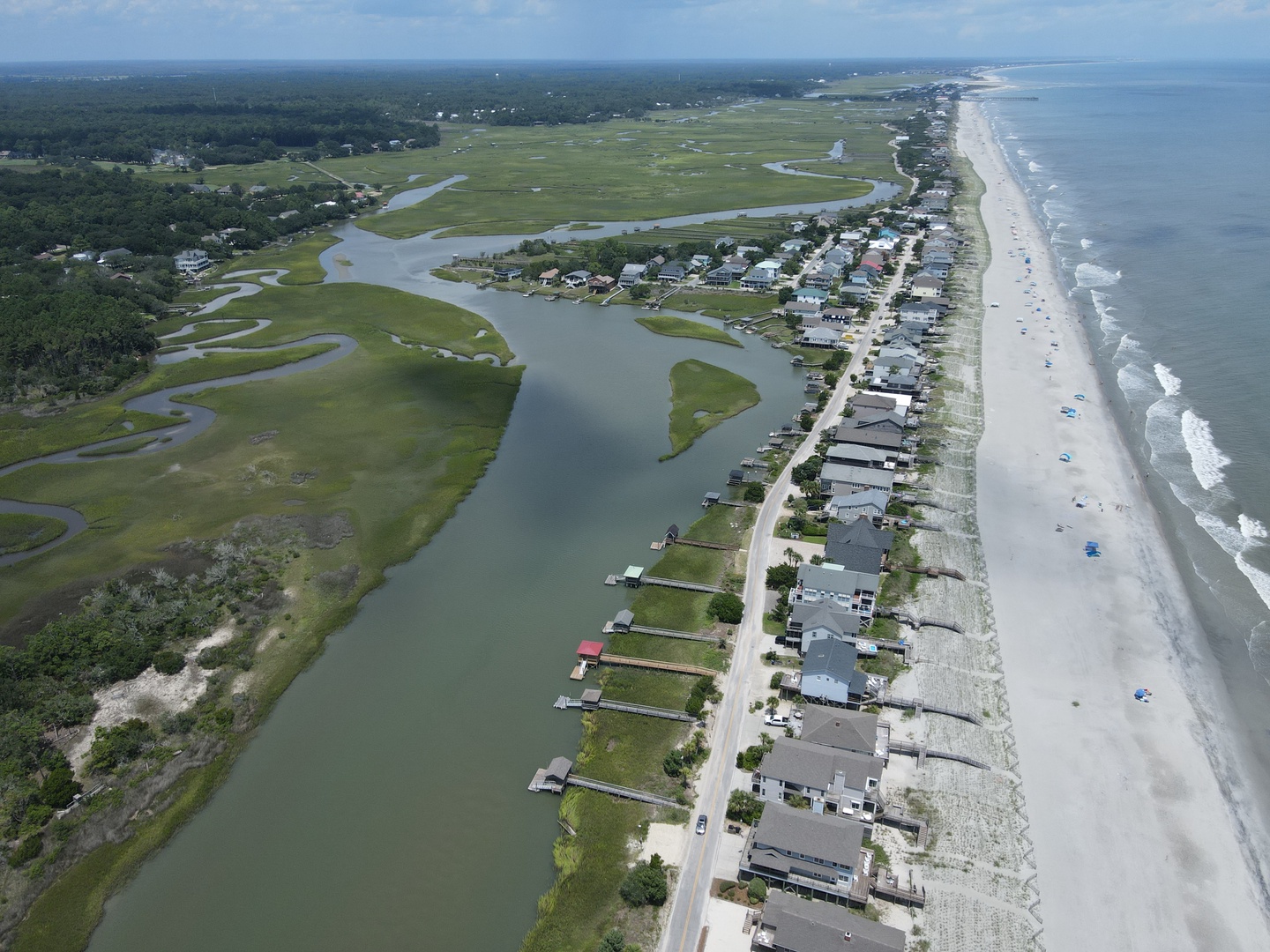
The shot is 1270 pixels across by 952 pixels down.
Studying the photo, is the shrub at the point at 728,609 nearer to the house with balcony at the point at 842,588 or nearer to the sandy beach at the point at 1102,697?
the house with balcony at the point at 842,588

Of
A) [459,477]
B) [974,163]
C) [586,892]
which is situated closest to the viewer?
[586,892]

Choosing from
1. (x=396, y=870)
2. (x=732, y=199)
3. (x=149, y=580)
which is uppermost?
(x=732, y=199)

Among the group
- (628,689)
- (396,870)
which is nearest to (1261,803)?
(628,689)

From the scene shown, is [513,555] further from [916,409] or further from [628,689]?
[916,409]

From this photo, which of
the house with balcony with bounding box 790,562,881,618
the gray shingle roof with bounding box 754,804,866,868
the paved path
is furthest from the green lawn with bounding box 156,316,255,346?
the gray shingle roof with bounding box 754,804,866,868

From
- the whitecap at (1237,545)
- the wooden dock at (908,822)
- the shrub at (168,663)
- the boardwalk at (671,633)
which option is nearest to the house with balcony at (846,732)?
the wooden dock at (908,822)

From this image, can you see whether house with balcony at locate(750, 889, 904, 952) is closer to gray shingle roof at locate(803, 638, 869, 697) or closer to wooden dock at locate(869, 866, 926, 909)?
wooden dock at locate(869, 866, 926, 909)

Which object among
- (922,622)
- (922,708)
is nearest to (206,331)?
(922,622)
